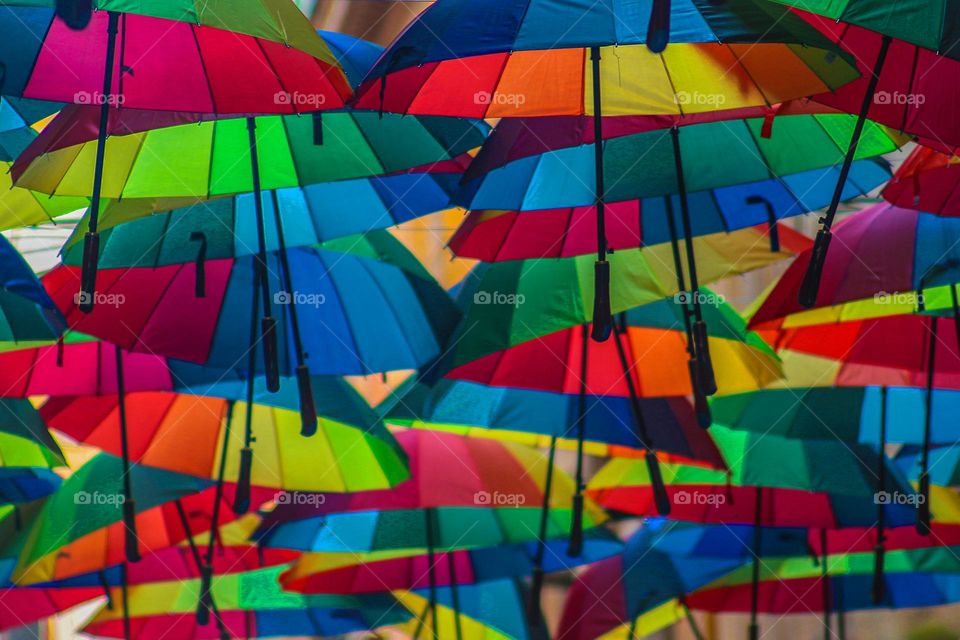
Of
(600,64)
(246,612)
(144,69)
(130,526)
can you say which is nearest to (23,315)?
(130,526)

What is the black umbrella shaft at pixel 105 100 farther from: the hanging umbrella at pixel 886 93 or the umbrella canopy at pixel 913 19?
the hanging umbrella at pixel 886 93

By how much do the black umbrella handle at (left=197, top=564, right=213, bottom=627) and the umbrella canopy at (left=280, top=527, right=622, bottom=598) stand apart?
0.42m

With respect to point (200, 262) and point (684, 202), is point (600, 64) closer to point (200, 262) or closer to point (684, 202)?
point (684, 202)

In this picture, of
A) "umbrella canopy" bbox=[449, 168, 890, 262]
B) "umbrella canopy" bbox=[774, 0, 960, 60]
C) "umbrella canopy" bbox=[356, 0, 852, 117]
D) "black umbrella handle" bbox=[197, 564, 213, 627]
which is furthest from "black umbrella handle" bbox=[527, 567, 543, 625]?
"umbrella canopy" bbox=[774, 0, 960, 60]

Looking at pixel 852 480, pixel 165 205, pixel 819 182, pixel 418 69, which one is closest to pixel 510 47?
pixel 418 69

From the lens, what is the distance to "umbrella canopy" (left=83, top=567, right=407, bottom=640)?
290 inches

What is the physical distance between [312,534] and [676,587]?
1980mm

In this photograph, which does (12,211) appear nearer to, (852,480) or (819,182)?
(819,182)

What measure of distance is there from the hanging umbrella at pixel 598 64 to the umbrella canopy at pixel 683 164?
0.62 m

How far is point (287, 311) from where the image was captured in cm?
614

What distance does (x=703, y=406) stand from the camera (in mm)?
5543

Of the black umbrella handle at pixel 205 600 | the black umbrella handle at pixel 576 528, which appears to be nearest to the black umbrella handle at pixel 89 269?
the black umbrella handle at pixel 205 600

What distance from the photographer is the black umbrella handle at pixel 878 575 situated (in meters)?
6.66

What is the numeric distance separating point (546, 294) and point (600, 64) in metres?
1.45
